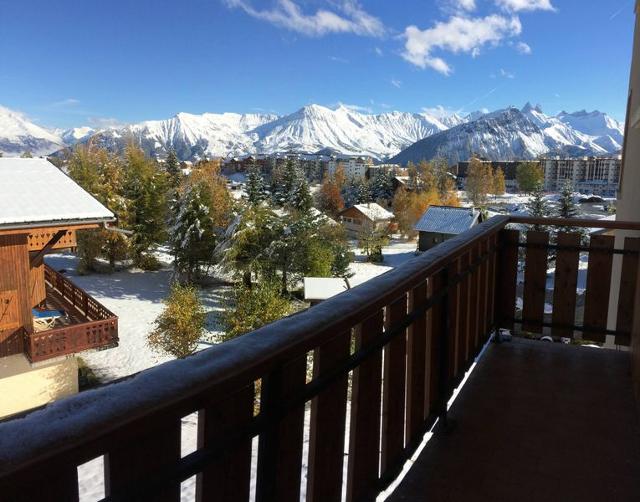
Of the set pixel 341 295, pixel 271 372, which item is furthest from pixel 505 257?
pixel 271 372

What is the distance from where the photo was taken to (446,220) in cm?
3272

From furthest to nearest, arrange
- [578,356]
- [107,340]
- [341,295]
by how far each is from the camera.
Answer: [107,340] < [578,356] < [341,295]

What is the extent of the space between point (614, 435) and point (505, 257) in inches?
55.7

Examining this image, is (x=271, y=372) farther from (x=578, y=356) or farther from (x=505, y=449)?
(x=578, y=356)

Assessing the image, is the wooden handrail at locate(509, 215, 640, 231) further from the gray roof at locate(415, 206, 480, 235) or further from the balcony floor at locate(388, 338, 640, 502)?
the gray roof at locate(415, 206, 480, 235)

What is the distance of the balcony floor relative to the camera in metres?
2.03

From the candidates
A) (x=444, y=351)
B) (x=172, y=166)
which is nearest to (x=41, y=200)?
(x=444, y=351)

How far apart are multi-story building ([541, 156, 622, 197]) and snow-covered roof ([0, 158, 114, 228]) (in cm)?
8695

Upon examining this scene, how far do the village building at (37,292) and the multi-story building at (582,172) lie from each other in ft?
284

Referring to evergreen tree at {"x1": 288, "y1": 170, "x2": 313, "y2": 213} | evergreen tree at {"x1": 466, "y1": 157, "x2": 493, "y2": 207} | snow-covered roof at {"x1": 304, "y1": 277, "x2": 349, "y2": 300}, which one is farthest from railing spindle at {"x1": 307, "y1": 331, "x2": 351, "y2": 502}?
evergreen tree at {"x1": 466, "y1": 157, "x2": 493, "y2": 207}

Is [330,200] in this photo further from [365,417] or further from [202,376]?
[202,376]

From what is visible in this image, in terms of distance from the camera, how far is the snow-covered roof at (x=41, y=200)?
26.8 ft

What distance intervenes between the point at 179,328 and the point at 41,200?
6.26 m

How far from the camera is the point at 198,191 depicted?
23547mm
